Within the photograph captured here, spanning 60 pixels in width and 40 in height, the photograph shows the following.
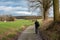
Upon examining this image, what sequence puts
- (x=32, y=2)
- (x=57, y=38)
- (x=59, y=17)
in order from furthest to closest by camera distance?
1. (x=32, y=2)
2. (x=59, y=17)
3. (x=57, y=38)

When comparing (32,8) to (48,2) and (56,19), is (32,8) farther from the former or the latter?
(56,19)

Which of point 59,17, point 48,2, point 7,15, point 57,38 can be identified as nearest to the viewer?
point 57,38

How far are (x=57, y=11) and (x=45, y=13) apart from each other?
20216 mm

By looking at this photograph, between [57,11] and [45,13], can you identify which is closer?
[57,11]

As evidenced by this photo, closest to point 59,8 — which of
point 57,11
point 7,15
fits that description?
point 57,11

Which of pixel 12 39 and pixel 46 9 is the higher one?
pixel 46 9

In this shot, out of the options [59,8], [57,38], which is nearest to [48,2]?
[59,8]

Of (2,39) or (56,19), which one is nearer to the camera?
(56,19)

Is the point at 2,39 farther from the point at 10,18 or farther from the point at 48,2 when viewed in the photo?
the point at 10,18

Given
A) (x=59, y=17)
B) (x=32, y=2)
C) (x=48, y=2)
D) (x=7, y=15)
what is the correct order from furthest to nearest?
(x=7, y=15)
(x=32, y=2)
(x=48, y=2)
(x=59, y=17)

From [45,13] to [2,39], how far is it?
783 inches

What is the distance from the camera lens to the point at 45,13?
3806 centimetres

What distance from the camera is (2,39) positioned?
764 inches

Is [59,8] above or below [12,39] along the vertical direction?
above
